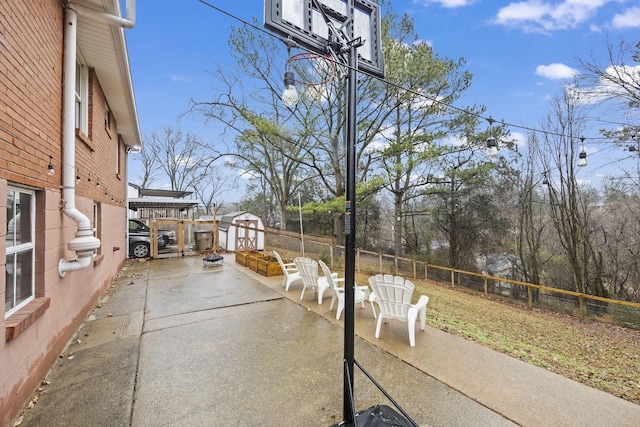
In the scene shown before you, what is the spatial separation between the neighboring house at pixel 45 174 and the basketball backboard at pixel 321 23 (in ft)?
6.65

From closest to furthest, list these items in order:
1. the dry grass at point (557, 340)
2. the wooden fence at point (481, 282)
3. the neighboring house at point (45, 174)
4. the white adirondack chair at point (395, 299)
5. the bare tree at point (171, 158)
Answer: the neighboring house at point (45, 174) → the dry grass at point (557, 340) → the white adirondack chair at point (395, 299) → the wooden fence at point (481, 282) → the bare tree at point (171, 158)

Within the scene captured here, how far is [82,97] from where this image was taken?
4.32 m

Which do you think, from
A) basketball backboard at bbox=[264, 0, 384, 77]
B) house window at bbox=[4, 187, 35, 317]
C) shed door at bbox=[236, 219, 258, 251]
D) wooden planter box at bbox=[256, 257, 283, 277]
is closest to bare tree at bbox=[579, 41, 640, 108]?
basketball backboard at bbox=[264, 0, 384, 77]

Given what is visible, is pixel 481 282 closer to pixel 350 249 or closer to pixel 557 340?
pixel 557 340

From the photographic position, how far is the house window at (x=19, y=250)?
216 cm

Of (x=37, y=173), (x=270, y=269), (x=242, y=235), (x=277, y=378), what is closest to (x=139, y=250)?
(x=242, y=235)

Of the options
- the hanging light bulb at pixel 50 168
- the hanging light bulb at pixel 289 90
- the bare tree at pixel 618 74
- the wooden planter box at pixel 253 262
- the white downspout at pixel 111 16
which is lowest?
the wooden planter box at pixel 253 262

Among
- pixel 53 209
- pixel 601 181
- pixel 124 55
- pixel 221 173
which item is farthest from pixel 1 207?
pixel 221 173

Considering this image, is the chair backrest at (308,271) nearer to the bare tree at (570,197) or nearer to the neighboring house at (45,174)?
the neighboring house at (45,174)

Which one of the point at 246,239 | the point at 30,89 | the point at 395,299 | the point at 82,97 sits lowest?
the point at 395,299

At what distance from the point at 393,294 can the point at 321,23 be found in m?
3.10

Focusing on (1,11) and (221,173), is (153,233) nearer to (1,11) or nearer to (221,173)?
(1,11)

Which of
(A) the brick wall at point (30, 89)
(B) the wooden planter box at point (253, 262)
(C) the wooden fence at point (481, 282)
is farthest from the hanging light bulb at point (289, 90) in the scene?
(C) the wooden fence at point (481, 282)

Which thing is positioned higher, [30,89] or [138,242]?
[30,89]
